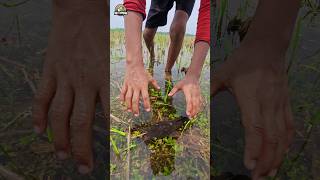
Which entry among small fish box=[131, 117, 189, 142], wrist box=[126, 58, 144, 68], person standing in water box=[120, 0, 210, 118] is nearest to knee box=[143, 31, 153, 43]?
person standing in water box=[120, 0, 210, 118]

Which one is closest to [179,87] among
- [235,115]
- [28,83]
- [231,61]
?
[235,115]

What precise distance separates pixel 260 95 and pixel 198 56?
635 mm

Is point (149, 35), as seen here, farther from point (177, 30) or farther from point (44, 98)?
point (44, 98)

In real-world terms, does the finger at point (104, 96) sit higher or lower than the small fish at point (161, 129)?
higher

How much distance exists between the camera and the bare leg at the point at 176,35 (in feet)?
5.01

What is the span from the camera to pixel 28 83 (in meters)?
1.12

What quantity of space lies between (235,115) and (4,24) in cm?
88

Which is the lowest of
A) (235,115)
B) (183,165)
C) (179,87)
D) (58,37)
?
(183,165)

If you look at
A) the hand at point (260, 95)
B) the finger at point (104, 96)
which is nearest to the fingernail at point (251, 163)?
the hand at point (260, 95)

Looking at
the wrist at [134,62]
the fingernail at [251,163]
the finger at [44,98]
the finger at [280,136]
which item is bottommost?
the fingernail at [251,163]

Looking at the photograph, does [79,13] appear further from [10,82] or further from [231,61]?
[10,82]

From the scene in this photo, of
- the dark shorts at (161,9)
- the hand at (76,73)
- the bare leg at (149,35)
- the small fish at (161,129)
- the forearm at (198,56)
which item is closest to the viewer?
the hand at (76,73)

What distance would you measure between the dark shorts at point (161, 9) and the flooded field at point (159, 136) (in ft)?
0.53

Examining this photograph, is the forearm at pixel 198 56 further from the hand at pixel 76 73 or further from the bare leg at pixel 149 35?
the hand at pixel 76 73
